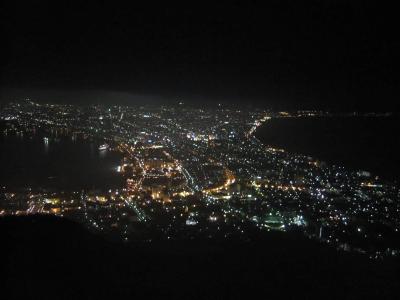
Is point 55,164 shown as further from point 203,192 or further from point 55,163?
point 203,192

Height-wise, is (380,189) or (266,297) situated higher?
(266,297)

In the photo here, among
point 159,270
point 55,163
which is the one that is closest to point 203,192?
point 55,163

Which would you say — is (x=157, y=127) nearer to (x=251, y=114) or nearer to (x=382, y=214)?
(x=251, y=114)

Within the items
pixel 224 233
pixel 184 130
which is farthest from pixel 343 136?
pixel 224 233

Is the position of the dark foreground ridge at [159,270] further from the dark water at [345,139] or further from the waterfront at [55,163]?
the dark water at [345,139]

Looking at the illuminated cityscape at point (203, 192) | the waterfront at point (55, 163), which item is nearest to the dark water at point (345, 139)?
the illuminated cityscape at point (203, 192)

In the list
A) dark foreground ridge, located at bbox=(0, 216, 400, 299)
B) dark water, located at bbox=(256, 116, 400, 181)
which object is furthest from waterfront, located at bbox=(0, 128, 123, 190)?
dark water, located at bbox=(256, 116, 400, 181)

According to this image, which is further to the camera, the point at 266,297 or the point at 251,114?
the point at 251,114
